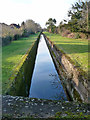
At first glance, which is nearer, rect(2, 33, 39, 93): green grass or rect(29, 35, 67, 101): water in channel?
rect(2, 33, 39, 93): green grass

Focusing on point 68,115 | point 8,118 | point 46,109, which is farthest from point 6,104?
point 68,115

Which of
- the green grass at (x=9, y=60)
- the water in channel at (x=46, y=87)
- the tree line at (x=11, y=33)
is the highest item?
the tree line at (x=11, y=33)

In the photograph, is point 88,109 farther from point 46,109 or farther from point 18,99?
point 18,99

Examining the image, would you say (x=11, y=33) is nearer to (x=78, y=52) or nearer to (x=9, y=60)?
(x=9, y=60)

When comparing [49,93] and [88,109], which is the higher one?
[88,109]

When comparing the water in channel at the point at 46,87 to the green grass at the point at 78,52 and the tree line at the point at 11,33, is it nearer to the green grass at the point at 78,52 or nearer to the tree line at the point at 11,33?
the green grass at the point at 78,52

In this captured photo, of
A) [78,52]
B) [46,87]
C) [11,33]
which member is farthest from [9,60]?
[11,33]

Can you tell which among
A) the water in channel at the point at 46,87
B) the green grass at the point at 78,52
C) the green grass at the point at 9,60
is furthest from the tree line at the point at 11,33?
the water in channel at the point at 46,87

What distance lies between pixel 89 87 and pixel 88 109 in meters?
1.57

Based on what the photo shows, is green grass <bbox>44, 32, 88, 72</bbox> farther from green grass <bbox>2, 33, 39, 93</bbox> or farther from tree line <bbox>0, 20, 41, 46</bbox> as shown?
tree line <bbox>0, 20, 41, 46</bbox>

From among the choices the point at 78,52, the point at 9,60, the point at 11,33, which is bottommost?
the point at 9,60

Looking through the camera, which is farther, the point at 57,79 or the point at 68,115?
the point at 57,79

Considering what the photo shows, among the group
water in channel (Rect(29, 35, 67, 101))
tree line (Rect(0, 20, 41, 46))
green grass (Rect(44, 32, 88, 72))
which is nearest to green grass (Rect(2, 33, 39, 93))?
water in channel (Rect(29, 35, 67, 101))

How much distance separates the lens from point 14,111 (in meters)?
3.84
